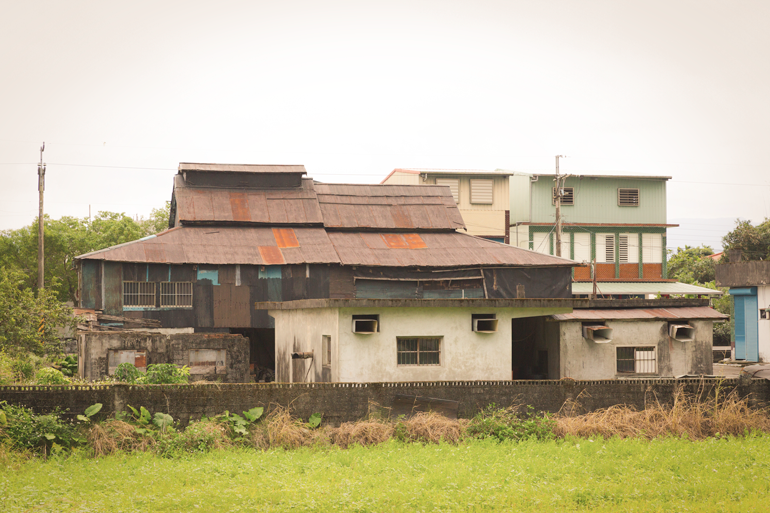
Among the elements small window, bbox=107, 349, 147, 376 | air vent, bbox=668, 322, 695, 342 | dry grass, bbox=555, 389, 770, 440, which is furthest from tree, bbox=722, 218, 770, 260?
small window, bbox=107, 349, 147, 376

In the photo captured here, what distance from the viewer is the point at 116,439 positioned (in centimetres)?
1255

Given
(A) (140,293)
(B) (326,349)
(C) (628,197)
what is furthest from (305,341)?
(C) (628,197)

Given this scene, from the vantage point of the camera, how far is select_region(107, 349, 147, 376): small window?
2014 centimetres

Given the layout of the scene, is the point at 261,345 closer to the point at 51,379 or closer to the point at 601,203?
the point at 51,379

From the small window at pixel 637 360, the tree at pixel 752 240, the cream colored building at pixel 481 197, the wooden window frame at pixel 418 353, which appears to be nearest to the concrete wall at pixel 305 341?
the wooden window frame at pixel 418 353

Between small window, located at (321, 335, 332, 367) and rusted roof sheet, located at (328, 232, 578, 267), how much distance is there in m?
8.90

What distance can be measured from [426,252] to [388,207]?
13.4 ft

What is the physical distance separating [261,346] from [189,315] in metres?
3.27

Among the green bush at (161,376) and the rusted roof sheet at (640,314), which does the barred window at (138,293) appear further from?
the rusted roof sheet at (640,314)

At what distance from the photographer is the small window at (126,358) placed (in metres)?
20.1

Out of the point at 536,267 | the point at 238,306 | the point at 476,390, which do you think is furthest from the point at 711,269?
the point at 476,390

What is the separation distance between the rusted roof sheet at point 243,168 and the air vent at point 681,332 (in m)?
16.7

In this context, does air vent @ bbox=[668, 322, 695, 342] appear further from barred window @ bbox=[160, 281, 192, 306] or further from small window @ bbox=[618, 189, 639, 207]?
small window @ bbox=[618, 189, 639, 207]

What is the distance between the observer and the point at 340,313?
16500 millimetres
